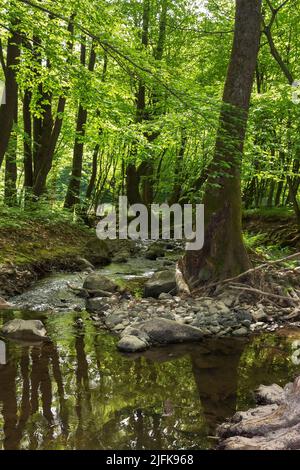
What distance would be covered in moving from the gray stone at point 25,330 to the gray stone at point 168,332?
1.76 metres

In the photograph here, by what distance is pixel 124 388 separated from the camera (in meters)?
5.13

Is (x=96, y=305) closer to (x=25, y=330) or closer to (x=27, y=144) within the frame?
(x=25, y=330)

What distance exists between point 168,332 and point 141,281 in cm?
467

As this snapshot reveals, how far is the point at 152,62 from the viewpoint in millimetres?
12234

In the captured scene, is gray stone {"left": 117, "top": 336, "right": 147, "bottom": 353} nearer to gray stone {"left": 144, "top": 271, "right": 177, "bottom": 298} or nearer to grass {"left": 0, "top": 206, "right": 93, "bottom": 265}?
gray stone {"left": 144, "top": 271, "right": 177, "bottom": 298}

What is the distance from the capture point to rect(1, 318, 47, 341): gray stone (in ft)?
22.2

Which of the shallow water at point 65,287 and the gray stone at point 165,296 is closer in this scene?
the shallow water at point 65,287

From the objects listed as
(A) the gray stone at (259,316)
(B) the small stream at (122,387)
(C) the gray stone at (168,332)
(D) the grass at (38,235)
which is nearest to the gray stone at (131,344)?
(B) the small stream at (122,387)

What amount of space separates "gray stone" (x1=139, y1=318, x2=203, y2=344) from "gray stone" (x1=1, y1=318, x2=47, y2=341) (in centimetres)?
176

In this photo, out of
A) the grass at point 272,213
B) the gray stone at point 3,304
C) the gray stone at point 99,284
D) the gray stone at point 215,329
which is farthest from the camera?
the grass at point 272,213

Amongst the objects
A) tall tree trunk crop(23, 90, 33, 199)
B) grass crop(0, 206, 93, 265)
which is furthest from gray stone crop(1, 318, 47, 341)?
tall tree trunk crop(23, 90, 33, 199)

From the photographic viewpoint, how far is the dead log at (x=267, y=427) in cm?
354

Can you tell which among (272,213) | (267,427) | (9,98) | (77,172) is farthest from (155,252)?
(267,427)

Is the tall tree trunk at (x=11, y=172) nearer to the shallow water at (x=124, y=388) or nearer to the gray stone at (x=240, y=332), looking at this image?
the shallow water at (x=124, y=388)
